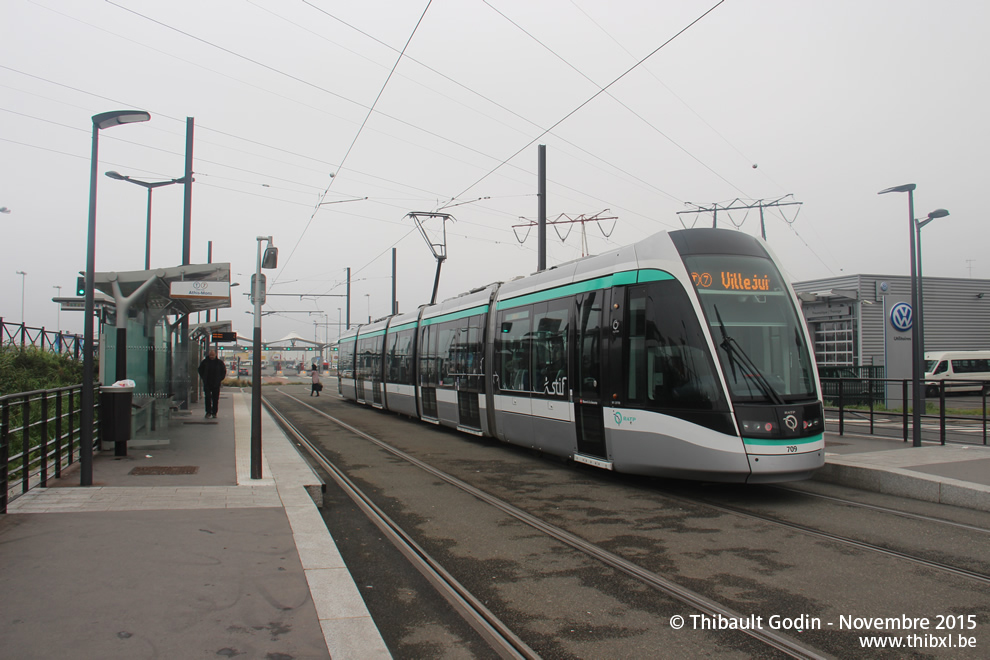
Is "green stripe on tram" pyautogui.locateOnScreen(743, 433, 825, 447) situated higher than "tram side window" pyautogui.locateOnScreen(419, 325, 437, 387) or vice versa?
"tram side window" pyautogui.locateOnScreen(419, 325, 437, 387)

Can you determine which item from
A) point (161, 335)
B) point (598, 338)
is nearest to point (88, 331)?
point (598, 338)

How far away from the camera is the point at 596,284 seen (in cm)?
985

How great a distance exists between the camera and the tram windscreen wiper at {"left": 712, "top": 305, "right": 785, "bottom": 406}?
7898 millimetres

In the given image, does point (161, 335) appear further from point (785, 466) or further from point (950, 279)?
point (950, 279)

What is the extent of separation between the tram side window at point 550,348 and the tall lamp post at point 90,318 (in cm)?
632

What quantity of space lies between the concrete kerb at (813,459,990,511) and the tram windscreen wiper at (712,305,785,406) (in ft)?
7.21

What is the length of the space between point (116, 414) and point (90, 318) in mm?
3155

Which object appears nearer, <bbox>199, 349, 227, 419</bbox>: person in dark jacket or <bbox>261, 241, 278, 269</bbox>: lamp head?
<bbox>261, 241, 278, 269</bbox>: lamp head

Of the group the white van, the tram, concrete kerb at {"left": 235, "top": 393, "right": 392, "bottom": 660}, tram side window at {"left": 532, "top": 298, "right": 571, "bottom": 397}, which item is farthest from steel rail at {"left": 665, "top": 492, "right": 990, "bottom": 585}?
the white van

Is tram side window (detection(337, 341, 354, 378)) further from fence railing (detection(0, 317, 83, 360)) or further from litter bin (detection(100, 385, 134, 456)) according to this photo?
litter bin (detection(100, 385, 134, 456))

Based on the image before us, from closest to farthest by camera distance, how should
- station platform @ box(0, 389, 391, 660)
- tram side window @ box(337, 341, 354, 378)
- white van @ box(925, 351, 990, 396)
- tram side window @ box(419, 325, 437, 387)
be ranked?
1. station platform @ box(0, 389, 391, 660)
2. tram side window @ box(419, 325, 437, 387)
3. tram side window @ box(337, 341, 354, 378)
4. white van @ box(925, 351, 990, 396)

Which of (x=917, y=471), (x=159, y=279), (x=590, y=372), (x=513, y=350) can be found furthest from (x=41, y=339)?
(x=917, y=471)

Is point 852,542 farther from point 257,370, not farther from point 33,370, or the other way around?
A: point 33,370

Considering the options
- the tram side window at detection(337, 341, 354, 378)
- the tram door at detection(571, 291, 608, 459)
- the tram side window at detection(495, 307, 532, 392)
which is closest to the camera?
the tram door at detection(571, 291, 608, 459)
